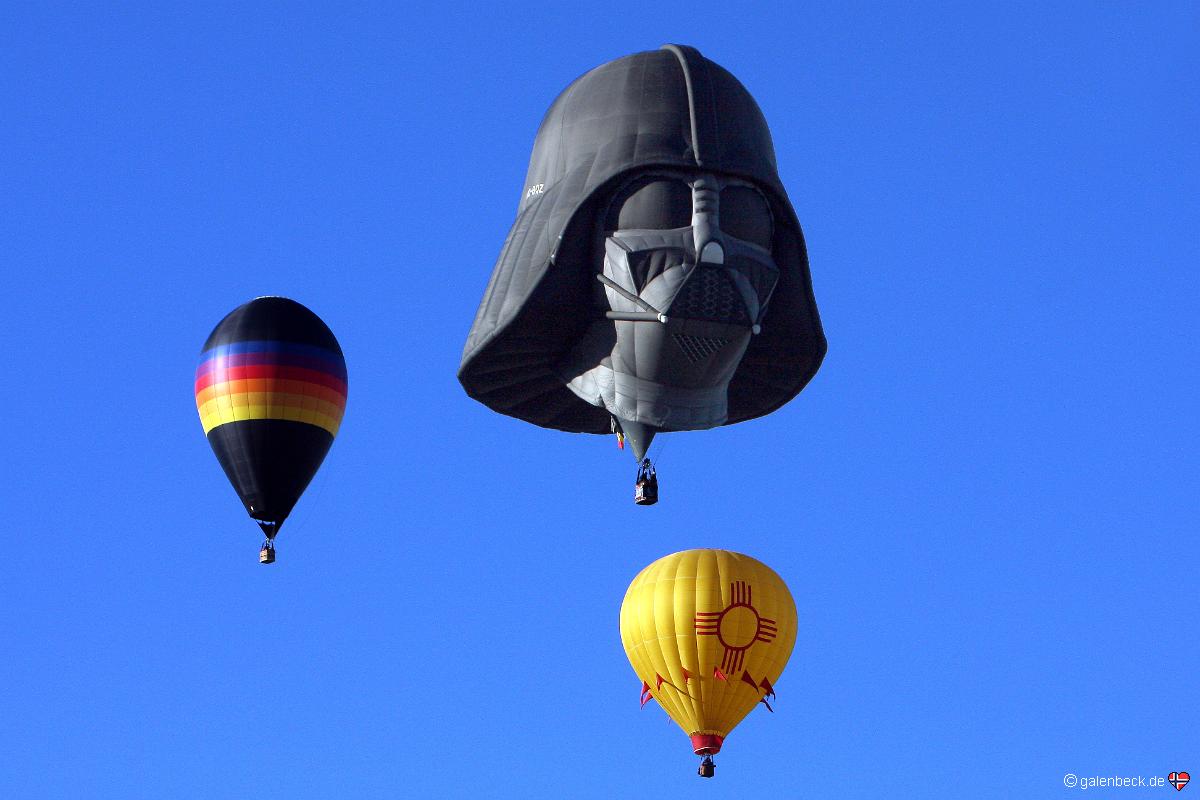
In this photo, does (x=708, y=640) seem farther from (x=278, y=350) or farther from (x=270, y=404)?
(x=278, y=350)

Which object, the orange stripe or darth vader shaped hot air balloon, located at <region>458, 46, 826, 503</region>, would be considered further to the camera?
the orange stripe

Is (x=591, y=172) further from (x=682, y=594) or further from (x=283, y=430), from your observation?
(x=682, y=594)

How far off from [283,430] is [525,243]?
17.6 ft

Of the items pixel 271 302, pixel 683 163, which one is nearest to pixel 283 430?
pixel 271 302

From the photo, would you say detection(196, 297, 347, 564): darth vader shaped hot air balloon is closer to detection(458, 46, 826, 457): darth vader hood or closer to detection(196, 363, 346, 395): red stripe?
detection(196, 363, 346, 395): red stripe

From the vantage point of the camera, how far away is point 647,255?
24016 millimetres

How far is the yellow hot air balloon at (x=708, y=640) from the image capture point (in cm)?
3069

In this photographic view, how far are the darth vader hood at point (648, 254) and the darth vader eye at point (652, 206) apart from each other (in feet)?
0.04

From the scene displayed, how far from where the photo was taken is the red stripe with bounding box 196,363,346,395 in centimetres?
Answer: 2897

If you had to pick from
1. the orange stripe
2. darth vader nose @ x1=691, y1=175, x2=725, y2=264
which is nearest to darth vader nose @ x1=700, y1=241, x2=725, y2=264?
darth vader nose @ x1=691, y1=175, x2=725, y2=264

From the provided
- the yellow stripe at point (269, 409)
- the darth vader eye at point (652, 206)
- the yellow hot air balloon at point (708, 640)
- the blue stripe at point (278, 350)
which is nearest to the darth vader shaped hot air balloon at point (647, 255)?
the darth vader eye at point (652, 206)

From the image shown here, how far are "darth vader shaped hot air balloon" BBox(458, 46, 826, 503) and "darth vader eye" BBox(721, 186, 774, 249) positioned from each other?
0.04ft

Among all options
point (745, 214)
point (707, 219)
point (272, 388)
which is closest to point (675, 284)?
point (707, 219)

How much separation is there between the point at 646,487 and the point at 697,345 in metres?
1.80
